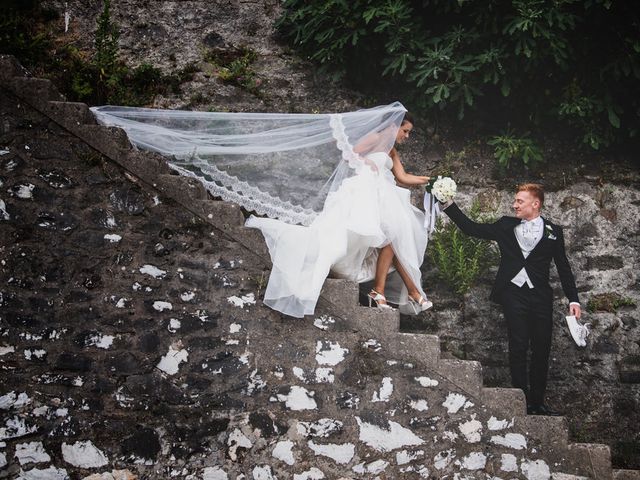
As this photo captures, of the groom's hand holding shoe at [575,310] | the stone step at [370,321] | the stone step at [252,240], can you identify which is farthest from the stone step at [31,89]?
the groom's hand holding shoe at [575,310]

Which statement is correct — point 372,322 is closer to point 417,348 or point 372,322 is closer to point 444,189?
point 417,348

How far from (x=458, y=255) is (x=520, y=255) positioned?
64cm

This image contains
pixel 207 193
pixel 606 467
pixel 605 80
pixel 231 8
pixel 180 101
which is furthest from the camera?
pixel 231 8

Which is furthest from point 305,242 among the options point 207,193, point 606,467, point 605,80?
point 605,80

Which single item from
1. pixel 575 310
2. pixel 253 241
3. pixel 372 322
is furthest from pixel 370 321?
pixel 575 310

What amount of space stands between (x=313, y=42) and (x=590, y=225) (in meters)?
3.49

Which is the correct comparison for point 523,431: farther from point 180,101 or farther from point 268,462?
point 180,101

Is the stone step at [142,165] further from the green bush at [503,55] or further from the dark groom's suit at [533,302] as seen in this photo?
the dark groom's suit at [533,302]

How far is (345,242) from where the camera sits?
493 cm

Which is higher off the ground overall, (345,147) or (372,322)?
(345,147)

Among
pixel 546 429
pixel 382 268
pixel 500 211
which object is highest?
pixel 500 211

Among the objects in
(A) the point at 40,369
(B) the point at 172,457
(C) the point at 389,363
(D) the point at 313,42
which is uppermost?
(D) the point at 313,42

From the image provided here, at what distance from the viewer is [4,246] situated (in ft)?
15.8

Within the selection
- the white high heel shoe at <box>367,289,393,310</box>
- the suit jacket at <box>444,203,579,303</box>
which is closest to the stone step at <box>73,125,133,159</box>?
the white high heel shoe at <box>367,289,393,310</box>
